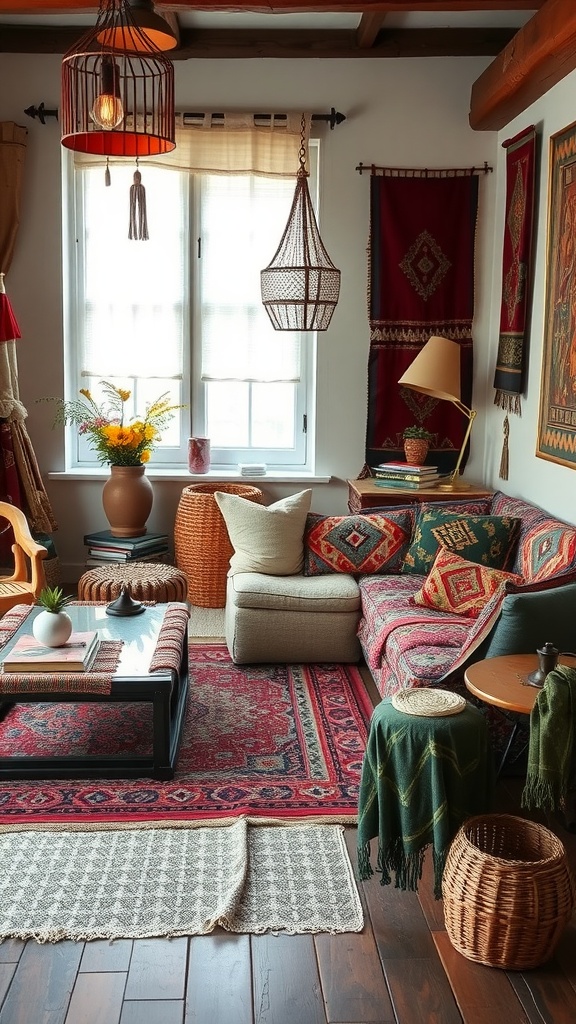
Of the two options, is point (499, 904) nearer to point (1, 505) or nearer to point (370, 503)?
point (370, 503)

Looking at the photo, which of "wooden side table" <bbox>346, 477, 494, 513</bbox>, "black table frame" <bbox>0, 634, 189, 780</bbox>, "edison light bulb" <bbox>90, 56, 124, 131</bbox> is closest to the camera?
"edison light bulb" <bbox>90, 56, 124, 131</bbox>

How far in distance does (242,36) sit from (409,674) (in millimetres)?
3844

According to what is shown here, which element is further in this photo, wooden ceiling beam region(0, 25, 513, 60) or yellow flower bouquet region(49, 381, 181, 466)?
yellow flower bouquet region(49, 381, 181, 466)

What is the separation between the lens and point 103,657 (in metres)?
3.53

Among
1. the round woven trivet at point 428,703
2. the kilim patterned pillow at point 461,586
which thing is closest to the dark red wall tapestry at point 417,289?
the kilim patterned pillow at point 461,586

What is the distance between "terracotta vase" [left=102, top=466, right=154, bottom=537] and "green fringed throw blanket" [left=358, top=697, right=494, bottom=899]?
324 centimetres

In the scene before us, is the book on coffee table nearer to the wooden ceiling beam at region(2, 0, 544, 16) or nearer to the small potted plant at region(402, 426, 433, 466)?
the small potted plant at region(402, 426, 433, 466)

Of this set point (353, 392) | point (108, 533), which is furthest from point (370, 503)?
point (108, 533)

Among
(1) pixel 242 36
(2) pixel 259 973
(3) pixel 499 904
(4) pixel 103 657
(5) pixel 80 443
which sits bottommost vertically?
(2) pixel 259 973

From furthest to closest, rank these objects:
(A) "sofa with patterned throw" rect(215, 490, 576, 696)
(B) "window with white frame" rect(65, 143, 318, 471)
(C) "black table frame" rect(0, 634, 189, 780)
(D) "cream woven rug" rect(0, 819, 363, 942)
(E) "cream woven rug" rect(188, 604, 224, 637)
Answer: (B) "window with white frame" rect(65, 143, 318, 471)
(E) "cream woven rug" rect(188, 604, 224, 637)
(A) "sofa with patterned throw" rect(215, 490, 576, 696)
(C) "black table frame" rect(0, 634, 189, 780)
(D) "cream woven rug" rect(0, 819, 363, 942)

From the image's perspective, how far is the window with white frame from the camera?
19.0 ft

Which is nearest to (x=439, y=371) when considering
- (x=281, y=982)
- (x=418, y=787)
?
(x=418, y=787)

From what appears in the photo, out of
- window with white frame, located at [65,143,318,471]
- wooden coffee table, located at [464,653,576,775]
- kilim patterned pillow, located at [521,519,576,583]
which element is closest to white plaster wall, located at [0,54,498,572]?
window with white frame, located at [65,143,318,471]

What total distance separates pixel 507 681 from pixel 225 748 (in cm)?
121
